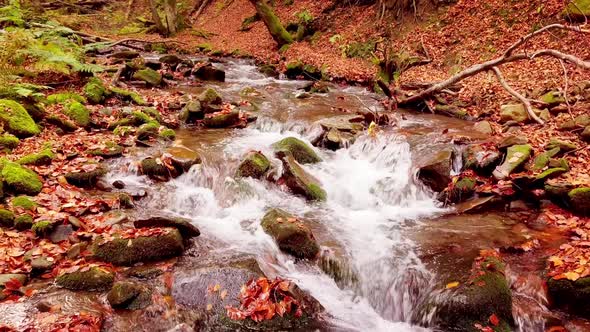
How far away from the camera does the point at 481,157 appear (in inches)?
296

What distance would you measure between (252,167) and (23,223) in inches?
152

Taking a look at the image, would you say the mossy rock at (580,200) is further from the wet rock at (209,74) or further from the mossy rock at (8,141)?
the wet rock at (209,74)

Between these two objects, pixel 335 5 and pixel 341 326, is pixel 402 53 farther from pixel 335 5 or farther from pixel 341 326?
pixel 341 326

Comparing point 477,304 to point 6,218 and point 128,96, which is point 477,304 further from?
point 128,96

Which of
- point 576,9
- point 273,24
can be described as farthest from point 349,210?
point 273,24

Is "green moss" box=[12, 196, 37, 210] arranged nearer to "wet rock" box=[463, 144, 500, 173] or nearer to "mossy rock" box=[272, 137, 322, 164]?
"mossy rock" box=[272, 137, 322, 164]

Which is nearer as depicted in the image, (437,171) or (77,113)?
(437,171)

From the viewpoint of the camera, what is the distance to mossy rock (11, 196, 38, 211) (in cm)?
546

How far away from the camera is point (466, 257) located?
5227 millimetres

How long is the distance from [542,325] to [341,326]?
2.20 meters

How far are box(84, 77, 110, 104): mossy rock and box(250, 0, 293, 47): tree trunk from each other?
35.4 ft

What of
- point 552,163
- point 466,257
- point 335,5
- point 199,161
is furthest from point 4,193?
point 335,5

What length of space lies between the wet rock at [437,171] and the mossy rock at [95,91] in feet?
28.0

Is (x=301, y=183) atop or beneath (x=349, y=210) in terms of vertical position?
atop
